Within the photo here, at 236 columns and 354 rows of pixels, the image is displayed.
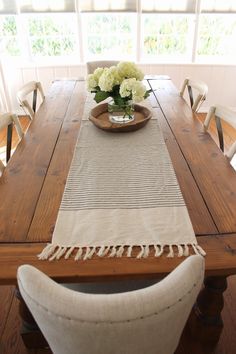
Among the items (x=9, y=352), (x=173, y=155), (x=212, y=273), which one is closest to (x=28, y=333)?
(x=9, y=352)

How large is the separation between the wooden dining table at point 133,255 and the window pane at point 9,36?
224 cm

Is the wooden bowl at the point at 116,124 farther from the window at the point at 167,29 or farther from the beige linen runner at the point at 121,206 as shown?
the window at the point at 167,29

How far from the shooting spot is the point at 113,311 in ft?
1.53

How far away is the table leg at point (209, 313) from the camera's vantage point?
1.02 meters

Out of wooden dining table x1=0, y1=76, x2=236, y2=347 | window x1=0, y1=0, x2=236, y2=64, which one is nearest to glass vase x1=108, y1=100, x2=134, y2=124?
wooden dining table x1=0, y1=76, x2=236, y2=347

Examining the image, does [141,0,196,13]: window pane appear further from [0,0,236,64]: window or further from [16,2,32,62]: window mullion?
[16,2,32,62]: window mullion

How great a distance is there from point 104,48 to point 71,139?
257 centimetres

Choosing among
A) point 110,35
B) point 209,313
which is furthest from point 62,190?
point 110,35

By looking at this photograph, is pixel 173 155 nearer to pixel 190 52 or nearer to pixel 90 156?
pixel 90 156

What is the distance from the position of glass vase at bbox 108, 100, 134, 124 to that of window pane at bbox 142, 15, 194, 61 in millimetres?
2399

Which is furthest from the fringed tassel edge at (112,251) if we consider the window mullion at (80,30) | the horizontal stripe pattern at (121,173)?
the window mullion at (80,30)

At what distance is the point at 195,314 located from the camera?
118 cm

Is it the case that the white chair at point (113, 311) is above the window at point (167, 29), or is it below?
below

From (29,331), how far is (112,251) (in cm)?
68
